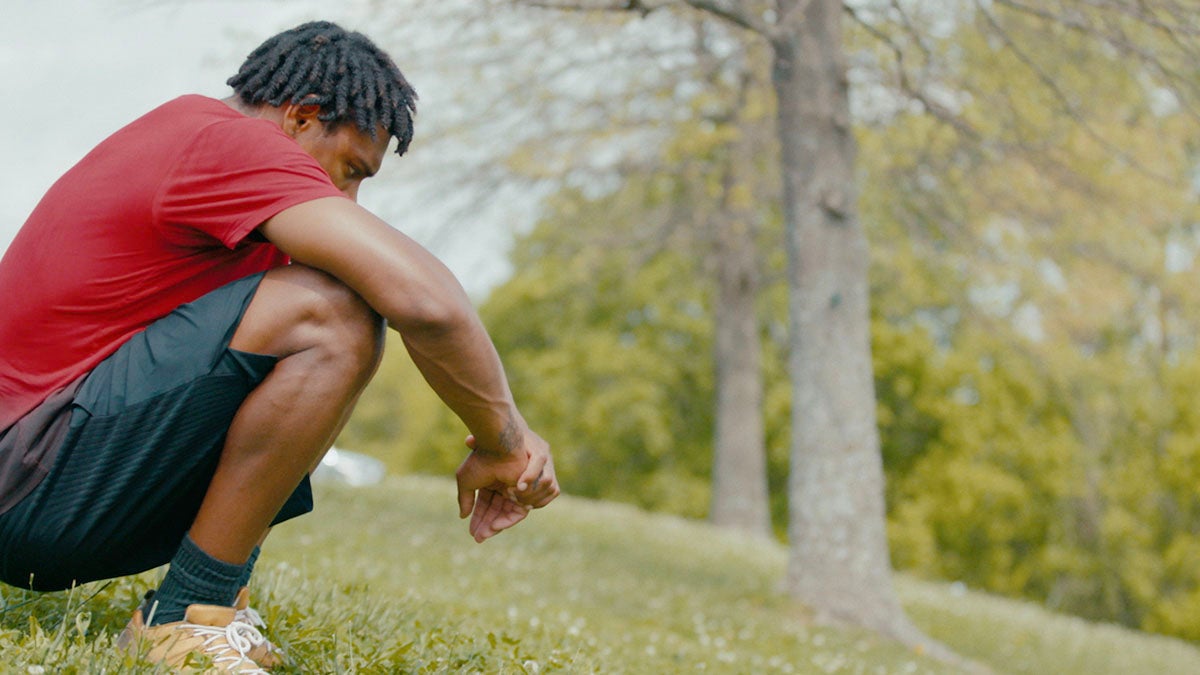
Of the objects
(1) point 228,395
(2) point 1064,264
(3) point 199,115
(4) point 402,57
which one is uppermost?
(3) point 199,115

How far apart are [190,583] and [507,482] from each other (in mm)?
715

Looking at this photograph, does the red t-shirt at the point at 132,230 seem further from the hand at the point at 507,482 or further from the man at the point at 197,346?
the hand at the point at 507,482

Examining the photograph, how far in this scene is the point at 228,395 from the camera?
2.27 meters

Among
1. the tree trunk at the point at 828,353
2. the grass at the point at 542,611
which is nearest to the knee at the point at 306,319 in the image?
the grass at the point at 542,611

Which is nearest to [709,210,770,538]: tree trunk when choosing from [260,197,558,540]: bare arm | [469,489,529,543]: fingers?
[469,489,529,543]: fingers

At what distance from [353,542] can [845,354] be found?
3.63 meters

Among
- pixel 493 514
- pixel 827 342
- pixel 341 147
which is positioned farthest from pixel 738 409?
pixel 341 147

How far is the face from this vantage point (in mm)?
2520

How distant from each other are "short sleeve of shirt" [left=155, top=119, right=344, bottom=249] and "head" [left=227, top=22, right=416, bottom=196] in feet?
0.71

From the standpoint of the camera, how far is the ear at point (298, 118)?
2.49 metres

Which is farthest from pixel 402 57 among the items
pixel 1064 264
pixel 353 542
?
pixel 1064 264

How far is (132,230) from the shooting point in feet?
7.63

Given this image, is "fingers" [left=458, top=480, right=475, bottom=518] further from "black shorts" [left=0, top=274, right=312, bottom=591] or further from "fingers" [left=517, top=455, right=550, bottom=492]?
"black shorts" [left=0, top=274, right=312, bottom=591]

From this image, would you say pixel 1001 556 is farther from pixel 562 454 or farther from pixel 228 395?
pixel 228 395
